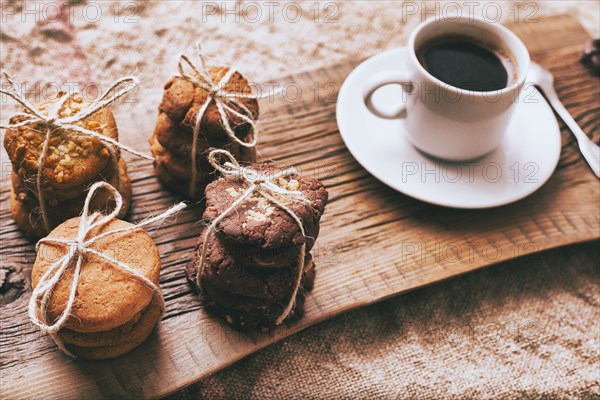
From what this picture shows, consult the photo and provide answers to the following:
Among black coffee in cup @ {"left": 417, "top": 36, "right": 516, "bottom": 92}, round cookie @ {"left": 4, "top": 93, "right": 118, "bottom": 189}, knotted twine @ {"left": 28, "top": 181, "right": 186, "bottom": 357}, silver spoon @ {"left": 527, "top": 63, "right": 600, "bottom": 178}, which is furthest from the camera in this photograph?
silver spoon @ {"left": 527, "top": 63, "right": 600, "bottom": 178}

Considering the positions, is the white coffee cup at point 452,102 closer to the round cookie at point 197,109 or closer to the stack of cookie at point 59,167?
the round cookie at point 197,109

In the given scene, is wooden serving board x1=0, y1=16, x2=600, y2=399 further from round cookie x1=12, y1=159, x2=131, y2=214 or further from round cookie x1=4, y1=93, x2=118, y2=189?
round cookie x1=4, y1=93, x2=118, y2=189

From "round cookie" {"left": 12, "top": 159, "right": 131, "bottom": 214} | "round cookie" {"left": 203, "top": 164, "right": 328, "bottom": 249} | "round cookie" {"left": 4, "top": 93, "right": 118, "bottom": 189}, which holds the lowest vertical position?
"round cookie" {"left": 12, "top": 159, "right": 131, "bottom": 214}

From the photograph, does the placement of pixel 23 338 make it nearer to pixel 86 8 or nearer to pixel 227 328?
pixel 227 328

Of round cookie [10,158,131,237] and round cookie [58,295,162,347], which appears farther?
round cookie [10,158,131,237]

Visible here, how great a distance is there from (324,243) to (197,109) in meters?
0.39

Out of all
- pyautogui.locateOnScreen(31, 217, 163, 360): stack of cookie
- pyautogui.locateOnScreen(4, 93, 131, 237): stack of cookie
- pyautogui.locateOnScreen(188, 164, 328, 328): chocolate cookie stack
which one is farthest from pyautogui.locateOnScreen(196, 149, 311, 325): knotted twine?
pyautogui.locateOnScreen(4, 93, 131, 237): stack of cookie

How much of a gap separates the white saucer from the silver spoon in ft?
0.15

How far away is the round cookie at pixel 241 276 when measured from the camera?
1075 millimetres

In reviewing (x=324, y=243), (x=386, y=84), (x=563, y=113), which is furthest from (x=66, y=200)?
(x=563, y=113)

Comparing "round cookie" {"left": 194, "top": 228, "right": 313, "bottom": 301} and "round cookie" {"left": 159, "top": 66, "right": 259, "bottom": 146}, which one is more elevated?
"round cookie" {"left": 159, "top": 66, "right": 259, "bottom": 146}

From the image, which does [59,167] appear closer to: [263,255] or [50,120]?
[50,120]

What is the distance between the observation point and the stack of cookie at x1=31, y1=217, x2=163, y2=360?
100cm

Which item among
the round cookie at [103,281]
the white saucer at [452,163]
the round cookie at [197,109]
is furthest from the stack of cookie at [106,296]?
the white saucer at [452,163]
